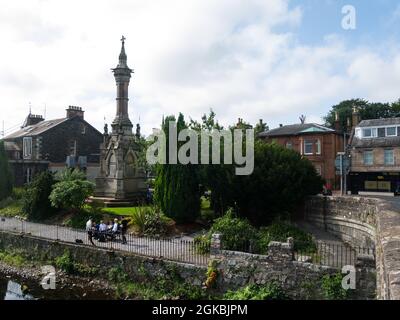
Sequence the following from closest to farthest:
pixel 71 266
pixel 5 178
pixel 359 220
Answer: pixel 71 266
pixel 359 220
pixel 5 178

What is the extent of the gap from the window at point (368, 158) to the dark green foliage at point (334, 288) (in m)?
27.7

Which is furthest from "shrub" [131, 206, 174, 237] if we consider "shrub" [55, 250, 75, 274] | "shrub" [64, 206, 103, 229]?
"shrub" [55, 250, 75, 274]

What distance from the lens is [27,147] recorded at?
148ft

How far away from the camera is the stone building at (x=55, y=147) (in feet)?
146

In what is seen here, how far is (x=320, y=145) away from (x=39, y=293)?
1190 inches

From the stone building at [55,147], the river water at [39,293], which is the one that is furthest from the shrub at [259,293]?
the stone building at [55,147]

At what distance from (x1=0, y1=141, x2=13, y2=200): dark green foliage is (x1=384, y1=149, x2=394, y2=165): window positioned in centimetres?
3660

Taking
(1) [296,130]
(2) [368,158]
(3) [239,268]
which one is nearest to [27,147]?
(1) [296,130]

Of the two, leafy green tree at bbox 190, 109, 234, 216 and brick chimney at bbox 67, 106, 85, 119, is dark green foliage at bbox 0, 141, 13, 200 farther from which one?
leafy green tree at bbox 190, 109, 234, 216

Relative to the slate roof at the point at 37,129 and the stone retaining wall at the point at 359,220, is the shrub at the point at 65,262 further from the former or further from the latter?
the slate roof at the point at 37,129

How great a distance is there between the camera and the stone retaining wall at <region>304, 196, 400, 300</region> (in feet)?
33.7

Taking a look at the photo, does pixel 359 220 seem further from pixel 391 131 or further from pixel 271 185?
pixel 391 131
